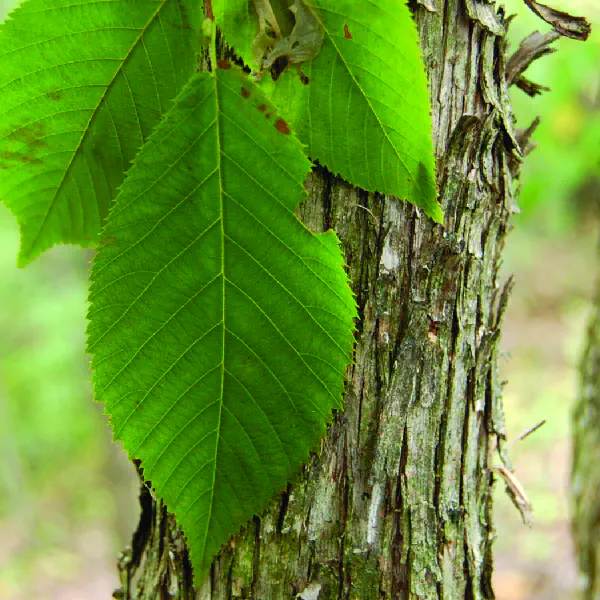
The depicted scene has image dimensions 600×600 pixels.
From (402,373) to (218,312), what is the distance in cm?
28

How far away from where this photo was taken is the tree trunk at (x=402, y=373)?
0.78m

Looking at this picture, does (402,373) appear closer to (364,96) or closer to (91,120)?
(364,96)

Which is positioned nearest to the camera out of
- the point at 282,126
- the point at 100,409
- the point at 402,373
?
the point at 282,126

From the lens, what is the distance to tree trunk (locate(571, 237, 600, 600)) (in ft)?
7.24

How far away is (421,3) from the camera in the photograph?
0.75 metres

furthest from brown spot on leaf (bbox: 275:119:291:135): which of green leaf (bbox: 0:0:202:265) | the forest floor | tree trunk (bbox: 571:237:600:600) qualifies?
tree trunk (bbox: 571:237:600:600)

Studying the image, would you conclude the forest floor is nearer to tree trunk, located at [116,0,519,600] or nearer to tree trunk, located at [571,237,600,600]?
tree trunk, located at [571,237,600,600]

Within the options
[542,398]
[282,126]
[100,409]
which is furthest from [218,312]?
[542,398]

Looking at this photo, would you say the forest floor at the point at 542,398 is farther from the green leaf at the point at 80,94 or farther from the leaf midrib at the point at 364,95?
the green leaf at the point at 80,94

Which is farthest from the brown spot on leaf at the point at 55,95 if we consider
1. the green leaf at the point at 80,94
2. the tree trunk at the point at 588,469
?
the tree trunk at the point at 588,469

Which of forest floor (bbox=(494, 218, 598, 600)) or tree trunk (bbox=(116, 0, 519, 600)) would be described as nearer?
tree trunk (bbox=(116, 0, 519, 600))

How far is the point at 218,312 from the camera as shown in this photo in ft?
2.28

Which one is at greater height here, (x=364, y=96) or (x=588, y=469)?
(x=588, y=469)

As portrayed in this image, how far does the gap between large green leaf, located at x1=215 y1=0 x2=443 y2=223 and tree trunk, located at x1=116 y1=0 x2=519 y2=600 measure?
0.07 m
